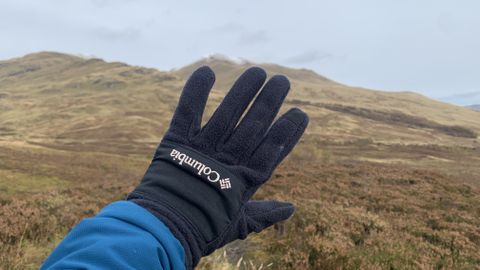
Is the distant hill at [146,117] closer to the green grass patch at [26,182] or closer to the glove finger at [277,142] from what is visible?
the green grass patch at [26,182]

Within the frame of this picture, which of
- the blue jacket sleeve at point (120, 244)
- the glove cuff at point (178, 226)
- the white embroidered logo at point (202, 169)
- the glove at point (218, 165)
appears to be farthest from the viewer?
the white embroidered logo at point (202, 169)

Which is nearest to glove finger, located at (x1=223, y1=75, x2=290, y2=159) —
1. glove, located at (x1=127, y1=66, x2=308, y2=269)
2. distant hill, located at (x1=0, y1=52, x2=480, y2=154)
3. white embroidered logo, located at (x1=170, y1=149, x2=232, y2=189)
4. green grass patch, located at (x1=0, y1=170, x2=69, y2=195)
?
glove, located at (x1=127, y1=66, x2=308, y2=269)

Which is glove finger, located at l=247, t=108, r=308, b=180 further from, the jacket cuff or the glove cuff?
the jacket cuff

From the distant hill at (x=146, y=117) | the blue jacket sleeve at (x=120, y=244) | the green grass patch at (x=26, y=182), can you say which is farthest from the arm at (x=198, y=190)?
the distant hill at (x=146, y=117)

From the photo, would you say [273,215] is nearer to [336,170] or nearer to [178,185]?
[178,185]

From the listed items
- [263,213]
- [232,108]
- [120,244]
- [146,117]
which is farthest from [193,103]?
[146,117]

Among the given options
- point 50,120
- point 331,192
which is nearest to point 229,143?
point 331,192
